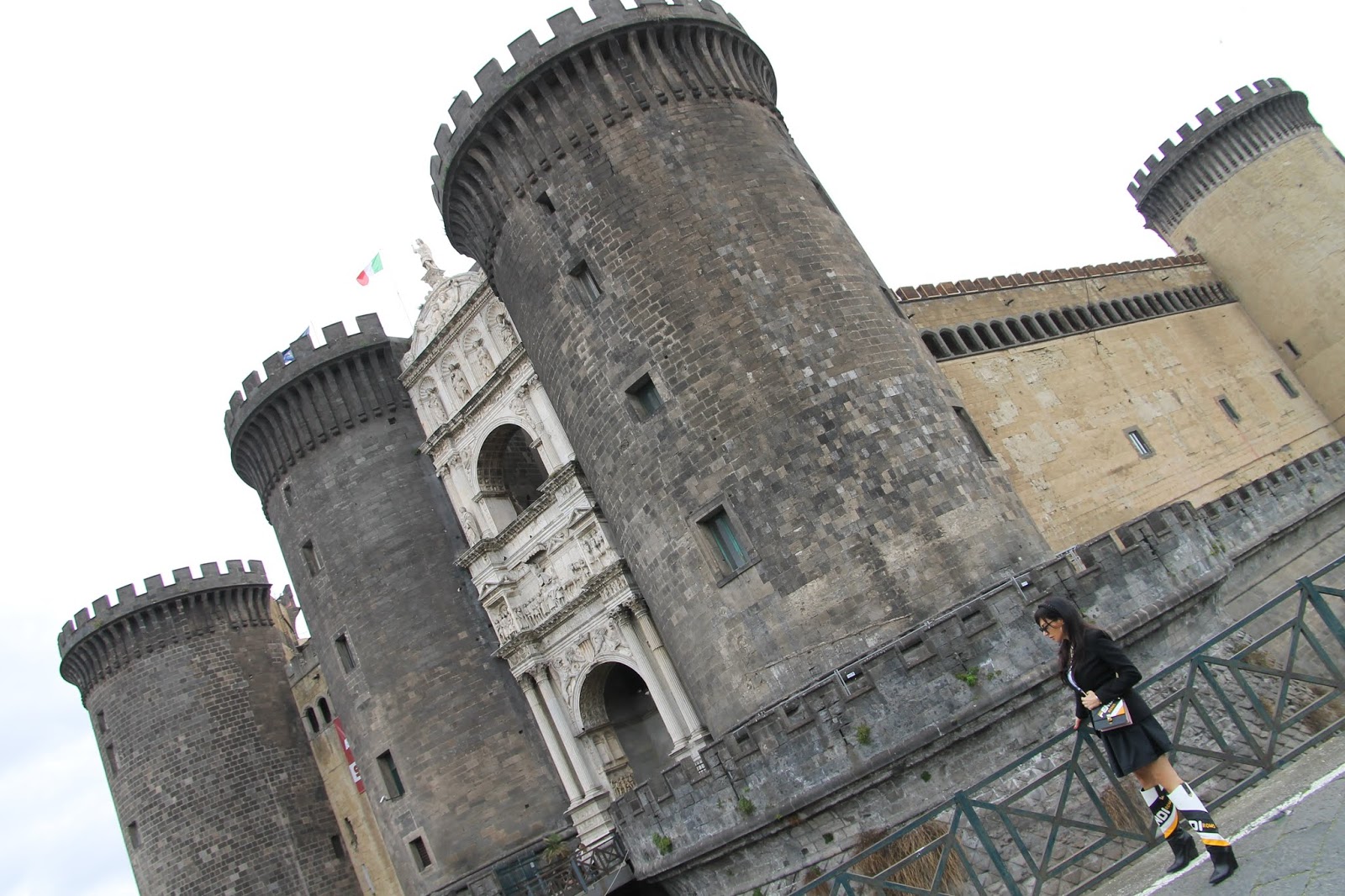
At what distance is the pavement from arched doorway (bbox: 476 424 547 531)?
1628 centimetres

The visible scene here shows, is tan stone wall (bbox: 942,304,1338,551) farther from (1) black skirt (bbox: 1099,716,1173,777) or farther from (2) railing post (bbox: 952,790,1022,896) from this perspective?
(1) black skirt (bbox: 1099,716,1173,777)

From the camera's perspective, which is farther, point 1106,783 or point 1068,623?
point 1106,783

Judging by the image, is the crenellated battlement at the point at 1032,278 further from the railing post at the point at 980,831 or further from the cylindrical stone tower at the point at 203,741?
the cylindrical stone tower at the point at 203,741

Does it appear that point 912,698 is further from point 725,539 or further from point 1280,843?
point 1280,843

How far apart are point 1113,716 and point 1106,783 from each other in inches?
247

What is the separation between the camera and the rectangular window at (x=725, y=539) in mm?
16047

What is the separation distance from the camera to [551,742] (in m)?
21.3

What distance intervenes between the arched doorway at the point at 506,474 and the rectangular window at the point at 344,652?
17.1 feet

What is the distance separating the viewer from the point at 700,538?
16266 millimetres

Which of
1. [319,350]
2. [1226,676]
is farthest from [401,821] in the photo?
[1226,676]

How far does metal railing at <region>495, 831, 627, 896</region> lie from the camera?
17219 millimetres

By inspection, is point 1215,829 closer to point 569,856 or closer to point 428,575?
point 569,856

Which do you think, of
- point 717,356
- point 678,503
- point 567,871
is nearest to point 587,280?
point 717,356

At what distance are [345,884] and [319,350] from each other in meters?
14.8
